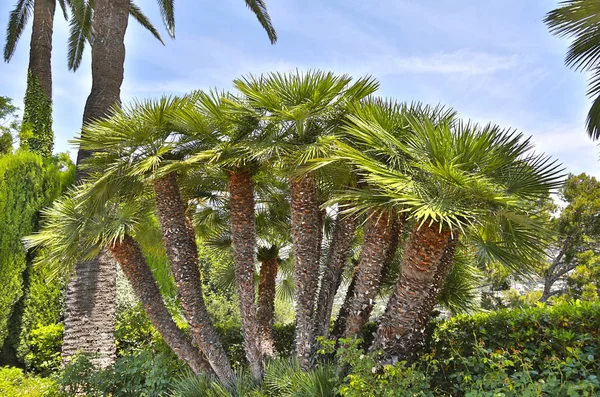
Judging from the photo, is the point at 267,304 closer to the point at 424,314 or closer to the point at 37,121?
the point at 424,314

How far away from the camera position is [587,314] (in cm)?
421

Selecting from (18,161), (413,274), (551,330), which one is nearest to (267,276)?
(413,274)

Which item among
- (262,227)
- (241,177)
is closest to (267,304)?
(262,227)

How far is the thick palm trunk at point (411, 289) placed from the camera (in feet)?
13.3

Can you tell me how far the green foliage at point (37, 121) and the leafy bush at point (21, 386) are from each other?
5.75m

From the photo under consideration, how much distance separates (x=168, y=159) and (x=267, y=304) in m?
2.45

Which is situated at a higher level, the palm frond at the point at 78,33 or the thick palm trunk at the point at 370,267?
the palm frond at the point at 78,33

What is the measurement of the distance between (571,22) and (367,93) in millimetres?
3636

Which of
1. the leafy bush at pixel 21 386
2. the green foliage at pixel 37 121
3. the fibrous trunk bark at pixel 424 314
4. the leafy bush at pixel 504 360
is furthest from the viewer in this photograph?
the green foliage at pixel 37 121

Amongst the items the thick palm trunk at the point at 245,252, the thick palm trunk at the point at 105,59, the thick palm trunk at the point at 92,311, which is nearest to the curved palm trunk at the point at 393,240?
the thick palm trunk at the point at 245,252

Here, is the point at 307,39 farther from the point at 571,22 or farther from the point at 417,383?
the point at 417,383

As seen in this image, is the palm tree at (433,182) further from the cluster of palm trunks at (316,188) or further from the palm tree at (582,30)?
the palm tree at (582,30)

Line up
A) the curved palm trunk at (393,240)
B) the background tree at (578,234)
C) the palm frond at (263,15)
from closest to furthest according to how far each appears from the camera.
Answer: the curved palm trunk at (393,240), the palm frond at (263,15), the background tree at (578,234)

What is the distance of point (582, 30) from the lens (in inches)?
256
